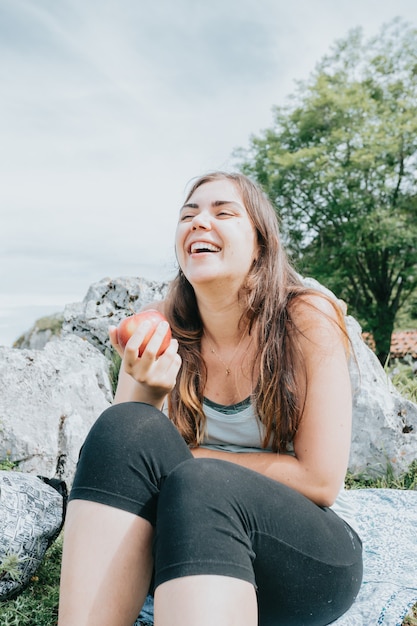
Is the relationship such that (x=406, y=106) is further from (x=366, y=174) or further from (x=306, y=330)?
(x=306, y=330)

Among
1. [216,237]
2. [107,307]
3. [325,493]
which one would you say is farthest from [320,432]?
[107,307]

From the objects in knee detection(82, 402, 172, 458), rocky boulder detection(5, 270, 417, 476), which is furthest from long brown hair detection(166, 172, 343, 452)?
rocky boulder detection(5, 270, 417, 476)

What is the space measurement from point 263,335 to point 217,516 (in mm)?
919

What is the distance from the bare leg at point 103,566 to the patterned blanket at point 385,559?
478 millimetres

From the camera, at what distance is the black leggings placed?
1.66 metres

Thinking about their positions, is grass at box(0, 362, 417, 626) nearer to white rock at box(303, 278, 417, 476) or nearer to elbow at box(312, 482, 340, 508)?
elbow at box(312, 482, 340, 508)

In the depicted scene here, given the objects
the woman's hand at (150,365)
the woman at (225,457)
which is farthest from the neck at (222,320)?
the woman's hand at (150,365)

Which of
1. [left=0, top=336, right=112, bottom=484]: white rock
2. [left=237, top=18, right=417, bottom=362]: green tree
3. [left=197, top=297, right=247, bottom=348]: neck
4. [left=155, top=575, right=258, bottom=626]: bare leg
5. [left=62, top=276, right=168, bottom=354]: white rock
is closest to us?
[left=155, top=575, right=258, bottom=626]: bare leg

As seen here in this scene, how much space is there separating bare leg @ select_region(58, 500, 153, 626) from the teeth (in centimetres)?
105

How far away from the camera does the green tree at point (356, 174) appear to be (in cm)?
1570

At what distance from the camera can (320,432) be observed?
2.12 meters

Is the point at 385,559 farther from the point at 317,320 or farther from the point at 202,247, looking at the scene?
the point at 202,247

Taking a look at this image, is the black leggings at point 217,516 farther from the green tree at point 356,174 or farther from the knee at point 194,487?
the green tree at point 356,174

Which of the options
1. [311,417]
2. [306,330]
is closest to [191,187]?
[306,330]
